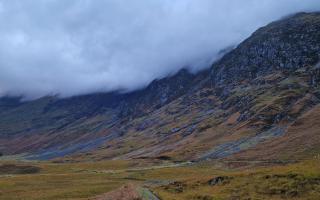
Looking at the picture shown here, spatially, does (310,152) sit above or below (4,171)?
below

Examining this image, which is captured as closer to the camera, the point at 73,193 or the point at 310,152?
the point at 73,193

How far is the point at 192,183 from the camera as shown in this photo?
7162 centimetres

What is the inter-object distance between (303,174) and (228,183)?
11505 millimetres

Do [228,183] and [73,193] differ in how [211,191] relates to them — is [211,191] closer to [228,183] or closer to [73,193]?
[228,183]

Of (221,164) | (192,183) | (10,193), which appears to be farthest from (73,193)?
(221,164)

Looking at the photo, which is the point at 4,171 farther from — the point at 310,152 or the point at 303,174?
the point at 303,174

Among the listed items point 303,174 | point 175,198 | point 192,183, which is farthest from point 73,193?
point 303,174

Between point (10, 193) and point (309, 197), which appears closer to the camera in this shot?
point (309, 197)

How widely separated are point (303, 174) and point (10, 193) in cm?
6950

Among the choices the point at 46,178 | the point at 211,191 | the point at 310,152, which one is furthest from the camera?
the point at 310,152

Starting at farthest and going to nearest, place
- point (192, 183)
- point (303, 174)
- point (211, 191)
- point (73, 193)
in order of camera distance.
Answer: point (73, 193) → point (192, 183) → point (211, 191) → point (303, 174)

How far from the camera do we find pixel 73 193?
9650cm

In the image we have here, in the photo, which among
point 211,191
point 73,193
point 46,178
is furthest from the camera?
point 46,178

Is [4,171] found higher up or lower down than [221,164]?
higher up
